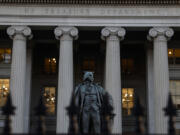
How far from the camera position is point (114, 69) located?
22875 millimetres

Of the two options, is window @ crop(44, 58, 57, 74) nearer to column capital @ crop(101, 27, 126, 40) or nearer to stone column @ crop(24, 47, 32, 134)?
stone column @ crop(24, 47, 32, 134)

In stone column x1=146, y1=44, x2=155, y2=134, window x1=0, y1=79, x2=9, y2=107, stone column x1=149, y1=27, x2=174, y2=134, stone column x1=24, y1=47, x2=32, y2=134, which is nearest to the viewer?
stone column x1=149, y1=27, x2=174, y2=134

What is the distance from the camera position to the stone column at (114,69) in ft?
72.4

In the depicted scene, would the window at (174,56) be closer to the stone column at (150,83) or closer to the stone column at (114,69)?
the stone column at (150,83)

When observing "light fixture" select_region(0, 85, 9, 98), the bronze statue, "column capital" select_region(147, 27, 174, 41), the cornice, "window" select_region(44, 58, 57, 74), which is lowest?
the bronze statue

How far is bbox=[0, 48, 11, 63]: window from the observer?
1115 inches

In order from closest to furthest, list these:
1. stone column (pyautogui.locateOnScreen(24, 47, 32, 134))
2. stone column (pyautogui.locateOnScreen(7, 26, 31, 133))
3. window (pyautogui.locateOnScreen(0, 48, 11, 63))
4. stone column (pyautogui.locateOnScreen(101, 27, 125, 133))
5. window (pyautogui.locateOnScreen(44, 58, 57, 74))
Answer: stone column (pyautogui.locateOnScreen(7, 26, 31, 133)) < stone column (pyautogui.locateOnScreen(101, 27, 125, 133)) < stone column (pyautogui.locateOnScreen(24, 47, 32, 134)) < window (pyautogui.locateOnScreen(0, 48, 11, 63)) < window (pyautogui.locateOnScreen(44, 58, 57, 74))

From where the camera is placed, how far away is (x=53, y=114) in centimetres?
2797

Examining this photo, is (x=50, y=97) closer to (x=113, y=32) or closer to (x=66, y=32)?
(x=66, y=32)

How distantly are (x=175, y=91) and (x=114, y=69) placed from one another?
7.39 meters

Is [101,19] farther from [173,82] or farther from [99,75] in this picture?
[173,82]

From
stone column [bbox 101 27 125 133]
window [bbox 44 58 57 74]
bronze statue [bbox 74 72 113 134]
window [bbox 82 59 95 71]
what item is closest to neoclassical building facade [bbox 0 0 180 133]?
stone column [bbox 101 27 125 133]

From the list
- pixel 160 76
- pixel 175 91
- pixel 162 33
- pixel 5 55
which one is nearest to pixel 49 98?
pixel 5 55

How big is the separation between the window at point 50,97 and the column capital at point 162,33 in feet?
34.5
